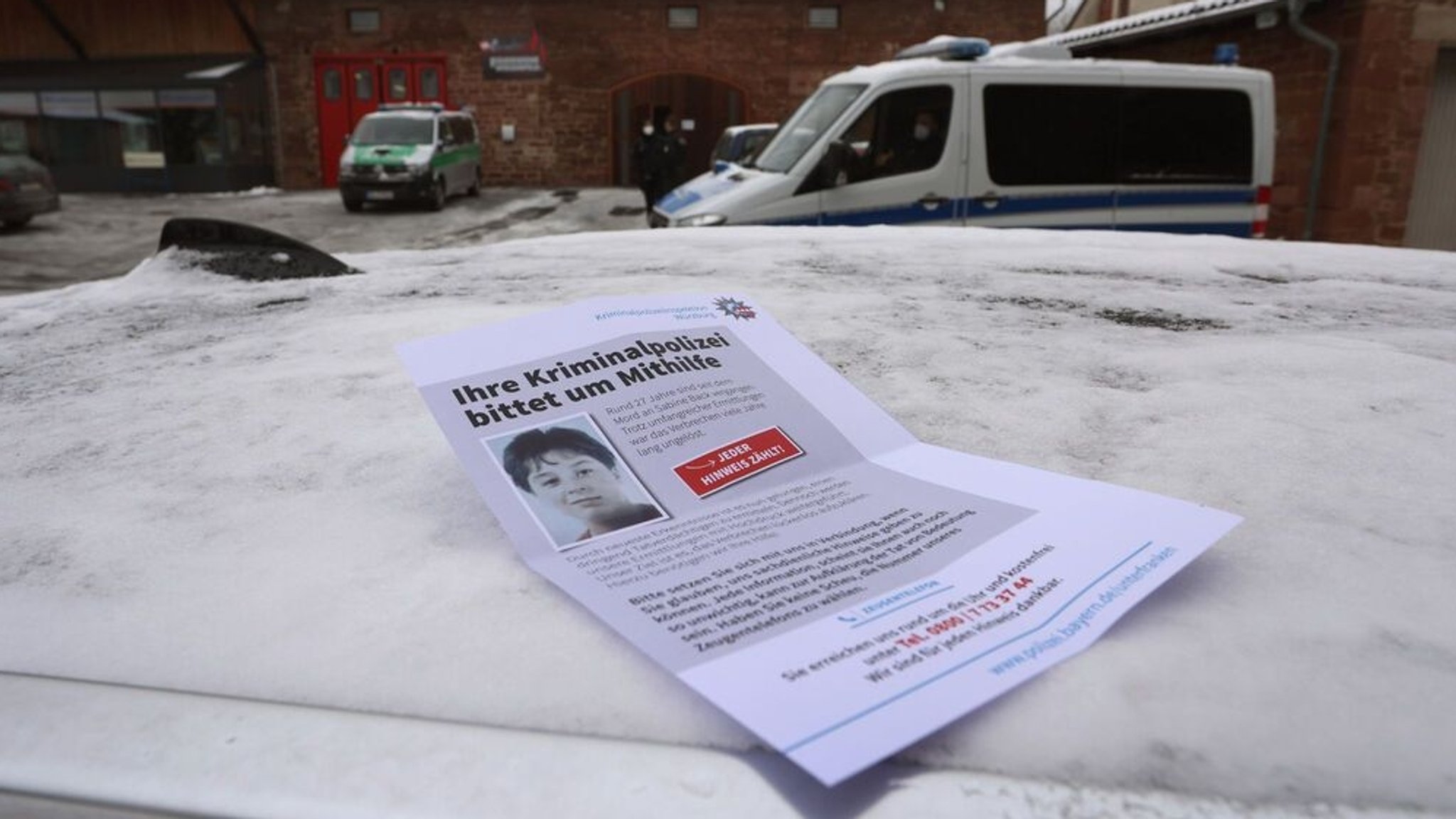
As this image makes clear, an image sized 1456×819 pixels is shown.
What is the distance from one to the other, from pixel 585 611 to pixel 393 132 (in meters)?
13.5

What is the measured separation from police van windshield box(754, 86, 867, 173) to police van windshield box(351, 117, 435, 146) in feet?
28.7

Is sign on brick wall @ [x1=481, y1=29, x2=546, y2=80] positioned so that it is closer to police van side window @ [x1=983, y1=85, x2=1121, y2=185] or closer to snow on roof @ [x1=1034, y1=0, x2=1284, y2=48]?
snow on roof @ [x1=1034, y1=0, x2=1284, y2=48]

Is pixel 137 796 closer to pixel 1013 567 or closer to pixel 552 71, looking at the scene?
pixel 1013 567

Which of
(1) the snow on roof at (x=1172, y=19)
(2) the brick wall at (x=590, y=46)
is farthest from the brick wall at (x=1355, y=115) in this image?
(2) the brick wall at (x=590, y=46)

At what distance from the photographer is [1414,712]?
1.73 feet

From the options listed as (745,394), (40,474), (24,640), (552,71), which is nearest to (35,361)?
(40,474)

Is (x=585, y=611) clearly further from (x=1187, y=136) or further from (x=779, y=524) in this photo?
(x=1187, y=136)

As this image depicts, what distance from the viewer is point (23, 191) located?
9.95 metres

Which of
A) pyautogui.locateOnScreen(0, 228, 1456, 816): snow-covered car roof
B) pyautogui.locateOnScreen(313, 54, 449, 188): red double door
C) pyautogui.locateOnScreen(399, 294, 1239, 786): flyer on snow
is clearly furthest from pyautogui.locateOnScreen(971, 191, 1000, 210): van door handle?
pyautogui.locateOnScreen(313, 54, 449, 188): red double door

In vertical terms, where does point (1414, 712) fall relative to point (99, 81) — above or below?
below

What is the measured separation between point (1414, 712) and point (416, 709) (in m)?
0.55

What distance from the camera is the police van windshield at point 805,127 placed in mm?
5152

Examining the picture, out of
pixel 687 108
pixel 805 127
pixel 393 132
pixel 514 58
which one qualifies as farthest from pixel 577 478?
pixel 514 58

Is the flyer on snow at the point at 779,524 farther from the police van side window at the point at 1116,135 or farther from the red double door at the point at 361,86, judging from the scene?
the red double door at the point at 361,86
